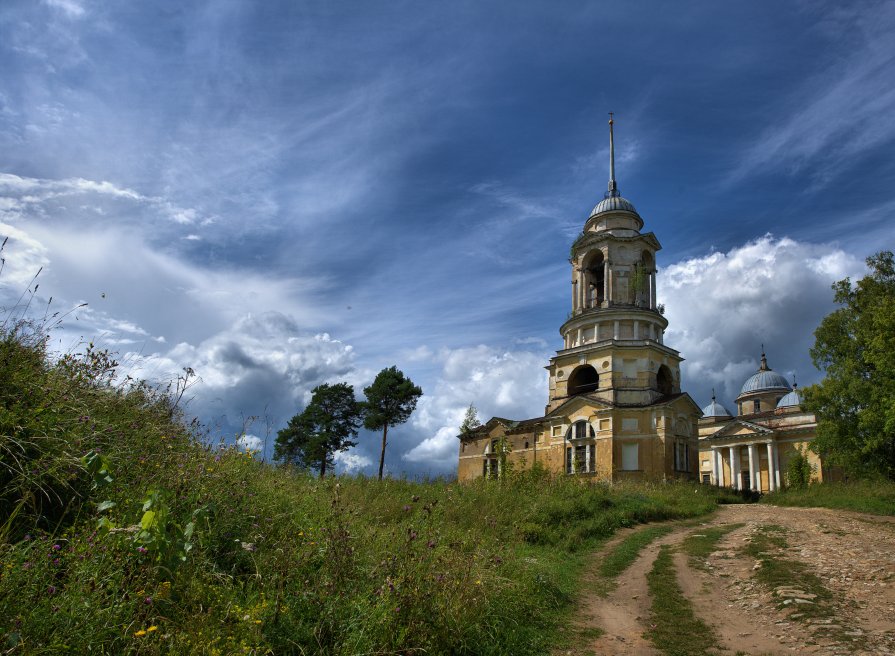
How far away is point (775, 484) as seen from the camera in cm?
4091

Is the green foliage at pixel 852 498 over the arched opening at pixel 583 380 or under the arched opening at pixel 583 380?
under

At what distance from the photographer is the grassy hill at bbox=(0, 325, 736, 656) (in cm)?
423

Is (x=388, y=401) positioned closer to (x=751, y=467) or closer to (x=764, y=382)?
(x=751, y=467)

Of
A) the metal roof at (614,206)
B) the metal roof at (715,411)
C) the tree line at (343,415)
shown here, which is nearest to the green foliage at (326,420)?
the tree line at (343,415)

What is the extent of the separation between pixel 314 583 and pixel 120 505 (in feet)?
6.86

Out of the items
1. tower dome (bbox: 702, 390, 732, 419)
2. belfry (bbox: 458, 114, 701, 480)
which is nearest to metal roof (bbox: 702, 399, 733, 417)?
tower dome (bbox: 702, 390, 732, 419)

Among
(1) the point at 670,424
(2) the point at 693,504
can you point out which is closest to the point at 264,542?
(2) the point at 693,504

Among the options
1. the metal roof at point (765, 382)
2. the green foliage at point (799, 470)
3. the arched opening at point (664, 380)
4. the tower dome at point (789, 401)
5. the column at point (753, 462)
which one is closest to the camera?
the arched opening at point (664, 380)

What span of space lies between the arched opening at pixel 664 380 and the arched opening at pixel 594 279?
19.3 feet

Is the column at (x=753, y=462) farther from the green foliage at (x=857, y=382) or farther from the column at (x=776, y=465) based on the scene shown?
the green foliage at (x=857, y=382)

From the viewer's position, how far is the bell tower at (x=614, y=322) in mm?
34312

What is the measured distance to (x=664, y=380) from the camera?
118 feet

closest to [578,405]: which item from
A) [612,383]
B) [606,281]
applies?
[612,383]

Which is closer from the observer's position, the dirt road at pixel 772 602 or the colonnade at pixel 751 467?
the dirt road at pixel 772 602
